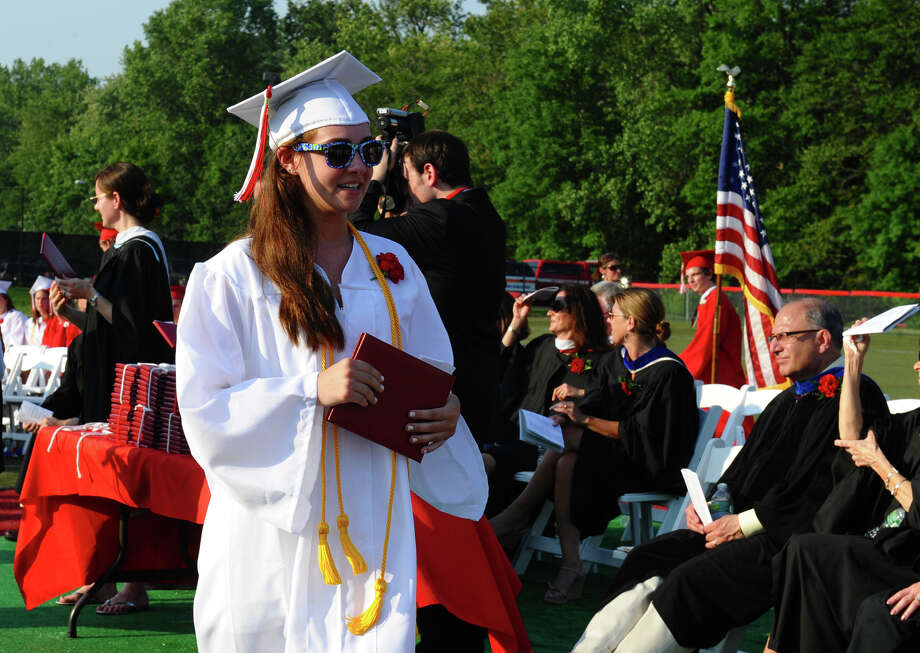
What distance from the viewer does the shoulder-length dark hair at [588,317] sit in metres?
7.31

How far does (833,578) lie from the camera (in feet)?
13.6

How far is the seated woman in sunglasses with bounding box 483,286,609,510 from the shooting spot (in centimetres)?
717

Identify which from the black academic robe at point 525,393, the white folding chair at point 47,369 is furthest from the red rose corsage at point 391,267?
the white folding chair at point 47,369

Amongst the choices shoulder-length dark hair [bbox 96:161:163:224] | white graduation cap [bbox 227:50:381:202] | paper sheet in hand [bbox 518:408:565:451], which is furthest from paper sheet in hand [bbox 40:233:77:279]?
white graduation cap [bbox 227:50:381:202]

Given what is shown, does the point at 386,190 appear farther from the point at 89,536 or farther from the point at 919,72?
the point at 919,72

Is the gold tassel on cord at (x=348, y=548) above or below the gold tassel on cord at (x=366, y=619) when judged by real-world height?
above

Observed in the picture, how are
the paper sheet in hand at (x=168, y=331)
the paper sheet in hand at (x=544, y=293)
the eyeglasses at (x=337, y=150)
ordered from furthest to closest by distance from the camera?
the paper sheet in hand at (x=544, y=293), the paper sheet in hand at (x=168, y=331), the eyeglasses at (x=337, y=150)

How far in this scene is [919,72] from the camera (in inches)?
1628

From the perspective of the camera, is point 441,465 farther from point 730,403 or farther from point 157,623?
point 730,403

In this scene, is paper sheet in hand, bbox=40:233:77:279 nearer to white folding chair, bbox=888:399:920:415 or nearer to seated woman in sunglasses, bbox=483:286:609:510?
seated woman in sunglasses, bbox=483:286:609:510

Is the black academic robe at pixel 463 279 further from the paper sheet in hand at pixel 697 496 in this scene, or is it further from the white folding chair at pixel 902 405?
the white folding chair at pixel 902 405

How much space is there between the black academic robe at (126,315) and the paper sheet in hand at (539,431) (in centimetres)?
193

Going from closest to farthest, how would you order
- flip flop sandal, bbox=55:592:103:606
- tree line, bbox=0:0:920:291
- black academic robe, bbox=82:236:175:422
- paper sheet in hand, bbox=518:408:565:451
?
black academic robe, bbox=82:236:175:422 < flip flop sandal, bbox=55:592:103:606 < paper sheet in hand, bbox=518:408:565:451 < tree line, bbox=0:0:920:291

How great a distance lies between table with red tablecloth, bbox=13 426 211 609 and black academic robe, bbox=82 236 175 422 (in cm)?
31
